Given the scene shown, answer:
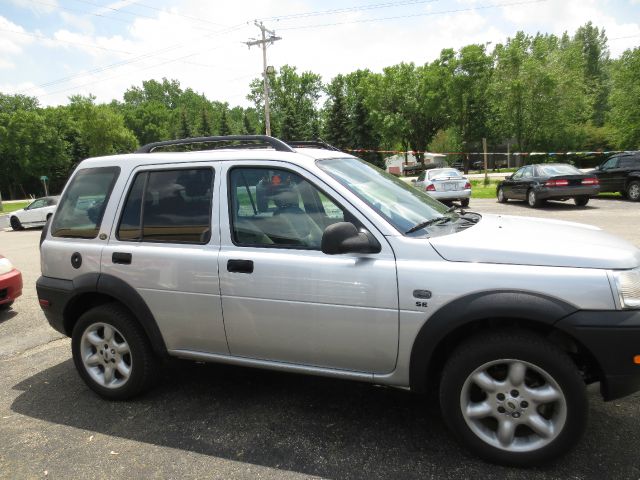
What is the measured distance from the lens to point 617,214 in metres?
13.2

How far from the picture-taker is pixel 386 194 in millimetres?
3244

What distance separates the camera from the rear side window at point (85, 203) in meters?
3.68

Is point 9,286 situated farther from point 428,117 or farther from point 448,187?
point 428,117

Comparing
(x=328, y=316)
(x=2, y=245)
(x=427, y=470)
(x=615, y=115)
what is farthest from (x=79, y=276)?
(x=615, y=115)

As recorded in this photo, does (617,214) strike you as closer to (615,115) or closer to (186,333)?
(186,333)

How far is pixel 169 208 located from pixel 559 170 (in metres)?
15.3

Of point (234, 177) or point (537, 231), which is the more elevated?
point (234, 177)

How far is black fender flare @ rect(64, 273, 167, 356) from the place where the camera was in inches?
134

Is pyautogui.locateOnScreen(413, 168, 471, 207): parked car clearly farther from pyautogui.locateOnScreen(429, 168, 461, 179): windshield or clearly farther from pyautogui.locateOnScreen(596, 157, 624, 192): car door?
pyautogui.locateOnScreen(596, 157, 624, 192): car door

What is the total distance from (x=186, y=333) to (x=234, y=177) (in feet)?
3.77

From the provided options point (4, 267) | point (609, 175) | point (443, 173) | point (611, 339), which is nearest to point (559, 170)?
point (609, 175)

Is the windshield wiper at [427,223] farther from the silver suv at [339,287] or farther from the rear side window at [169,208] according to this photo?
the rear side window at [169,208]

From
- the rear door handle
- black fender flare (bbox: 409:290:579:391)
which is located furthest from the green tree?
the rear door handle

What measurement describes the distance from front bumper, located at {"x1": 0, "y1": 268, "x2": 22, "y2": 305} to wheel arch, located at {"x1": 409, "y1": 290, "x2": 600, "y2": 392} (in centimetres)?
570
